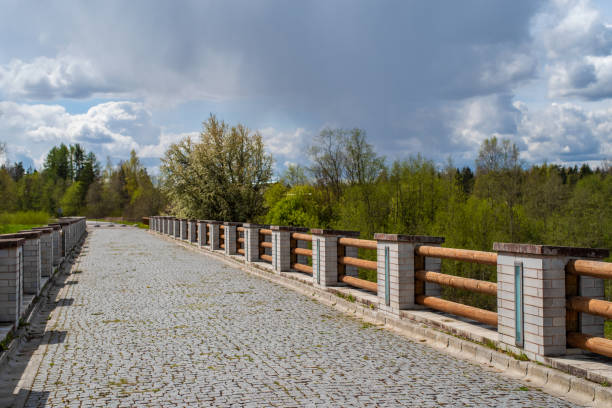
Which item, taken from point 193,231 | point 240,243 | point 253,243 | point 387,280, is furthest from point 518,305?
point 193,231

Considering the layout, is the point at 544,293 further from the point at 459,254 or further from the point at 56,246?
the point at 56,246

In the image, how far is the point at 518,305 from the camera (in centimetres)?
554

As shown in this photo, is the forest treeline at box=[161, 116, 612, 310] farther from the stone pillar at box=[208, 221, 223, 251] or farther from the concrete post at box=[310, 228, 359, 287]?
the concrete post at box=[310, 228, 359, 287]

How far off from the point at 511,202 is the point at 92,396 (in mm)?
38393

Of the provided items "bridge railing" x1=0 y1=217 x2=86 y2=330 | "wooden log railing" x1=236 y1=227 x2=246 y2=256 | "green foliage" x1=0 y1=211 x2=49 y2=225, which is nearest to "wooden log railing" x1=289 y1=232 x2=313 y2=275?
"bridge railing" x1=0 y1=217 x2=86 y2=330

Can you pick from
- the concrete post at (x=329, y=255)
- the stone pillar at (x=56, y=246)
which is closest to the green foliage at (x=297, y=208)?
the stone pillar at (x=56, y=246)

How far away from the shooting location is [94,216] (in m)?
107

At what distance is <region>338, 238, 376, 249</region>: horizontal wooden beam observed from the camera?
30.5 ft

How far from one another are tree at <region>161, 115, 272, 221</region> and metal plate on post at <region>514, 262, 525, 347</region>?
31.7 m

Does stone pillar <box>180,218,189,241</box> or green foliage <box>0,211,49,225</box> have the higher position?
green foliage <box>0,211,49,225</box>

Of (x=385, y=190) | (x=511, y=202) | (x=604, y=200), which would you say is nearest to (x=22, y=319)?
(x=385, y=190)

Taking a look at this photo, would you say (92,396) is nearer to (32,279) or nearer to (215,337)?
(215,337)

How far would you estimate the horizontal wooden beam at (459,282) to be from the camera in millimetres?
6383

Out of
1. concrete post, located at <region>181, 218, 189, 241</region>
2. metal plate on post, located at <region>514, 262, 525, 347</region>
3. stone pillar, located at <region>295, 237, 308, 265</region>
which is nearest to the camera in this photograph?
metal plate on post, located at <region>514, 262, 525, 347</region>
